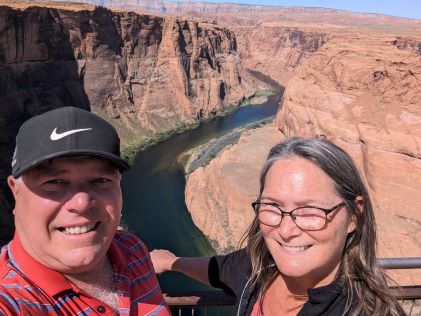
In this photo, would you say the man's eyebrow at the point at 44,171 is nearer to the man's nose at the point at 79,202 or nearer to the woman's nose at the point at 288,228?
the man's nose at the point at 79,202

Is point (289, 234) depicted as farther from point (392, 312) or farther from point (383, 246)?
point (383, 246)

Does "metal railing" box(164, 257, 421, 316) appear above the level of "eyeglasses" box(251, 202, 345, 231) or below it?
below

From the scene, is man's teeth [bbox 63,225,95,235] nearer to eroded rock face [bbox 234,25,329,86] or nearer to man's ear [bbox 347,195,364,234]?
man's ear [bbox 347,195,364,234]

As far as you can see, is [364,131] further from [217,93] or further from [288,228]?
[217,93]

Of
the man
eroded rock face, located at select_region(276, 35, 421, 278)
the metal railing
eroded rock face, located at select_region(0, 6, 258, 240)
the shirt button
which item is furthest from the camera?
eroded rock face, located at select_region(0, 6, 258, 240)

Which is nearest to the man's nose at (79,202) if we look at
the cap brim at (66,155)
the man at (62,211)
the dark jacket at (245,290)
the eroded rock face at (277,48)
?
the man at (62,211)

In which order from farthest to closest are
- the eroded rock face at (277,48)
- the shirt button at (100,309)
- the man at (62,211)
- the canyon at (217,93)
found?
the eroded rock face at (277,48), the canyon at (217,93), the shirt button at (100,309), the man at (62,211)

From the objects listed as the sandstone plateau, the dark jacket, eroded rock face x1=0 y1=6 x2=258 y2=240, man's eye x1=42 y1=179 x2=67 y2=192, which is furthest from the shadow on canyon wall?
man's eye x1=42 y1=179 x2=67 y2=192
